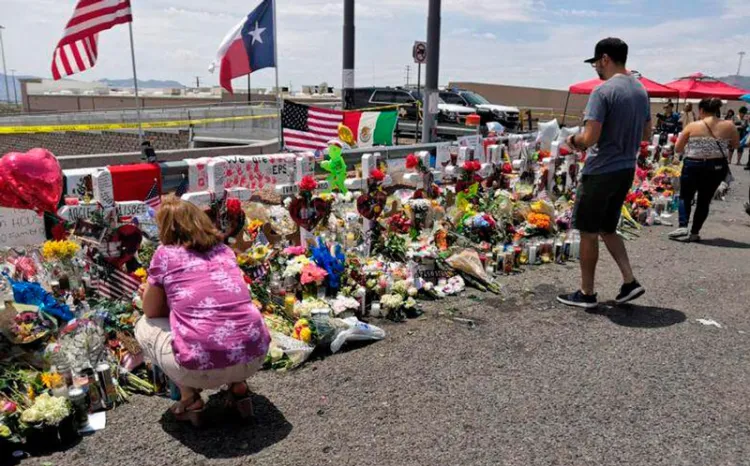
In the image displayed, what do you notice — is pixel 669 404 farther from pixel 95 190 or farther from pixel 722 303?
pixel 95 190

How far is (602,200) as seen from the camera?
4.72 meters

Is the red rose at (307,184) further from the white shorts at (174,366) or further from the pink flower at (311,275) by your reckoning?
the white shorts at (174,366)

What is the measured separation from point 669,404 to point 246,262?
3.01 m

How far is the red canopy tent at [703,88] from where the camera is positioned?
65.6 ft

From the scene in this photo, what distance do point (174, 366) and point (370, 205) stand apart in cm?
305

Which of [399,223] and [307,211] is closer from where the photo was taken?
[307,211]

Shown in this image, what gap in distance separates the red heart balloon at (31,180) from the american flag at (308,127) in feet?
25.7

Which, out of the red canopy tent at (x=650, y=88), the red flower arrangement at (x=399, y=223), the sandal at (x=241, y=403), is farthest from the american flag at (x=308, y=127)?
the red canopy tent at (x=650, y=88)

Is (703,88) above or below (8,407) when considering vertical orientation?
above

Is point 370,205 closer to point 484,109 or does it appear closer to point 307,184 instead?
point 307,184

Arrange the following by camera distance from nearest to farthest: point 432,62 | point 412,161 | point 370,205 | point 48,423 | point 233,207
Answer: point 48,423, point 233,207, point 370,205, point 412,161, point 432,62

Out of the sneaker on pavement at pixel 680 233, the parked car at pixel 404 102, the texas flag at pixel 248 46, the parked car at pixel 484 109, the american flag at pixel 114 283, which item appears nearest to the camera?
the american flag at pixel 114 283

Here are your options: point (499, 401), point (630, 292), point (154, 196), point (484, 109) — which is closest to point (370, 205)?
point (154, 196)

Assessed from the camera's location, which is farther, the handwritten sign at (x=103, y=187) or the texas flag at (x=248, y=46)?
the texas flag at (x=248, y=46)
